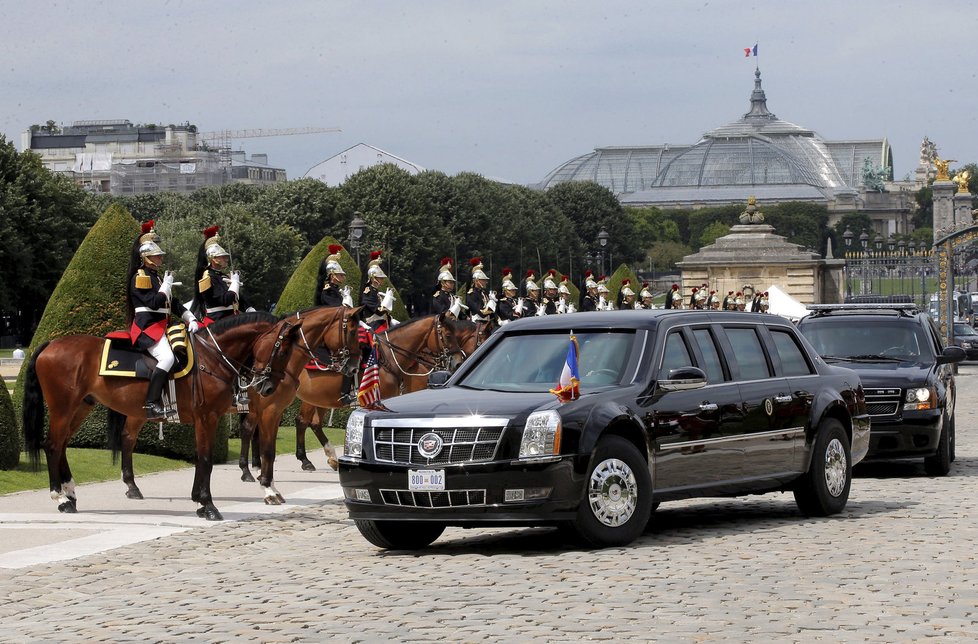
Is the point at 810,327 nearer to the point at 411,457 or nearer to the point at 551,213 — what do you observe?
the point at 411,457

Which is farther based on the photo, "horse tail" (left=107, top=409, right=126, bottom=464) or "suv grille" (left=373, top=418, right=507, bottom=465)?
"horse tail" (left=107, top=409, right=126, bottom=464)

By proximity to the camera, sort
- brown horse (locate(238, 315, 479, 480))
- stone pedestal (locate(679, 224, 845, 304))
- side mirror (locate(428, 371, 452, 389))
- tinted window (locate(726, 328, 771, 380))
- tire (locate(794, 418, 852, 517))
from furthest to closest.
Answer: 1. stone pedestal (locate(679, 224, 845, 304))
2. brown horse (locate(238, 315, 479, 480))
3. tire (locate(794, 418, 852, 517))
4. tinted window (locate(726, 328, 771, 380))
5. side mirror (locate(428, 371, 452, 389))

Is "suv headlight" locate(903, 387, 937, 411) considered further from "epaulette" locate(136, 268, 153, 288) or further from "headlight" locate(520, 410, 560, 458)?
"epaulette" locate(136, 268, 153, 288)

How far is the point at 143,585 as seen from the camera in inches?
448

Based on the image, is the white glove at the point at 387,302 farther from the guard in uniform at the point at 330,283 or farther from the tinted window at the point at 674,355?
the tinted window at the point at 674,355

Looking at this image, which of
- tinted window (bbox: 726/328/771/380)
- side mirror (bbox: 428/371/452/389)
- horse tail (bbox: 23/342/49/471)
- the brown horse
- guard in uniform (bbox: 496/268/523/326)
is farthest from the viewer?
guard in uniform (bbox: 496/268/523/326)

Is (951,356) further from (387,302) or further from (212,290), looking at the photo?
(212,290)

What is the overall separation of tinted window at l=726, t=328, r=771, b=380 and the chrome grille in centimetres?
312

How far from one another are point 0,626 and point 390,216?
272ft

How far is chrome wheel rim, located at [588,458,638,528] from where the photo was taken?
12.0m

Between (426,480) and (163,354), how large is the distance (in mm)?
4969

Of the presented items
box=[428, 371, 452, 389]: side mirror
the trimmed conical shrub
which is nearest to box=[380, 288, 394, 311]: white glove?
the trimmed conical shrub

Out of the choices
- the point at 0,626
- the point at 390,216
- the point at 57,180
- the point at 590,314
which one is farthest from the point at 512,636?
the point at 390,216

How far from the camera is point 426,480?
11.9m
